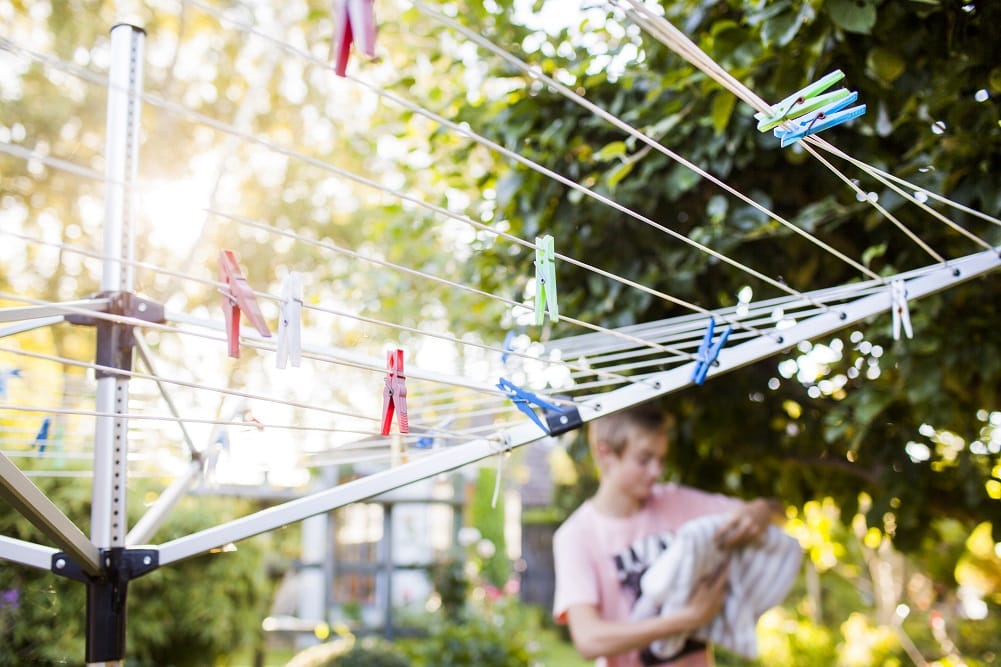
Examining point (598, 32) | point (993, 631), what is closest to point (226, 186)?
point (598, 32)

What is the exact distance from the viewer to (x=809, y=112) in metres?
0.88

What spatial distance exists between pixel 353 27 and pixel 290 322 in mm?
376

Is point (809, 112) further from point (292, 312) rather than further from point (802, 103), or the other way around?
point (292, 312)

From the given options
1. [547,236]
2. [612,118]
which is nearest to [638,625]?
[547,236]

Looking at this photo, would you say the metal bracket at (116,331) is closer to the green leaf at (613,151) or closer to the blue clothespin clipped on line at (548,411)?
the blue clothespin clipped on line at (548,411)

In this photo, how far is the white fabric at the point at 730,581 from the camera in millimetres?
2193

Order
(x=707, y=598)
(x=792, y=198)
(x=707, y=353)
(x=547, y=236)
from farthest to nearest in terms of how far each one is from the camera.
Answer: (x=707, y=598), (x=792, y=198), (x=707, y=353), (x=547, y=236)

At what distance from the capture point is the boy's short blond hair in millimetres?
2344

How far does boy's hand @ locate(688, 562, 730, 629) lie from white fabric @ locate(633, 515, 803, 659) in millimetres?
18

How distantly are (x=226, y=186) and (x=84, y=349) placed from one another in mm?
1519

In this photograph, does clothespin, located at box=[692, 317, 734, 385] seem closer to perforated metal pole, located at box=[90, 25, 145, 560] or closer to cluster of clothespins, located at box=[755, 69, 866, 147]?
cluster of clothespins, located at box=[755, 69, 866, 147]

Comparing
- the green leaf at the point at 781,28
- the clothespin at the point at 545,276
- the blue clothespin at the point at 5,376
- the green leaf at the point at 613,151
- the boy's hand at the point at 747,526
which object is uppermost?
the green leaf at the point at 781,28

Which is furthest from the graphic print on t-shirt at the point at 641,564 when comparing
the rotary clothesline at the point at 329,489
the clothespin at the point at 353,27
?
the clothespin at the point at 353,27

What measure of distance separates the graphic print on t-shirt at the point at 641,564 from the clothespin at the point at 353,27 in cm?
188
